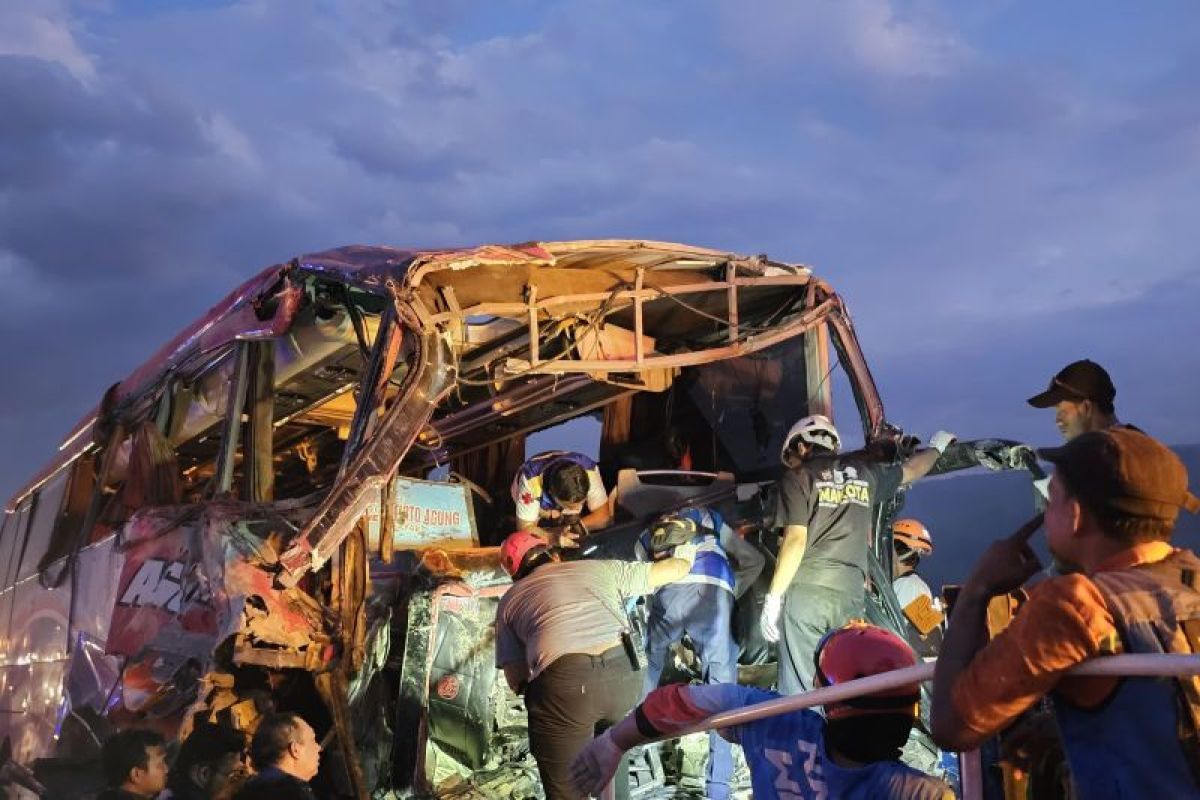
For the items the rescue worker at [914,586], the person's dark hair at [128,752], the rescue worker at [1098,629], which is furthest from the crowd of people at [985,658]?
the rescue worker at [914,586]

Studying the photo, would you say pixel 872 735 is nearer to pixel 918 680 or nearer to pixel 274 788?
pixel 918 680

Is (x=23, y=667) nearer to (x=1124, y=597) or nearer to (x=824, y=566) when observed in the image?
(x=824, y=566)

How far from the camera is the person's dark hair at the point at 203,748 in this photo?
5.45 metres

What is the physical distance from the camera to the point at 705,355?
7.48 metres

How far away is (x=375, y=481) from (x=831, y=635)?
11.5 feet

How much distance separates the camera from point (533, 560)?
16.6ft

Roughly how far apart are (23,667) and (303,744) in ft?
19.8

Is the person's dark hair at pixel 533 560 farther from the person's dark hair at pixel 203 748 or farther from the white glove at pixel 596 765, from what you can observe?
the white glove at pixel 596 765

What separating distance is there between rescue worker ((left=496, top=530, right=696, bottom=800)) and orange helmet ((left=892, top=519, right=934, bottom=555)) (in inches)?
149

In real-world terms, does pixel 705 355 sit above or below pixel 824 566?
above

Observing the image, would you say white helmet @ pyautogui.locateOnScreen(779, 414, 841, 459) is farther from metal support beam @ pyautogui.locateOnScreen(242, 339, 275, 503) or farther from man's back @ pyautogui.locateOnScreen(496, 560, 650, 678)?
metal support beam @ pyautogui.locateOnScreen(242, 339, 275, 503)

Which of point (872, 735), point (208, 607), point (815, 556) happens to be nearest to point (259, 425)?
point (208, 607)

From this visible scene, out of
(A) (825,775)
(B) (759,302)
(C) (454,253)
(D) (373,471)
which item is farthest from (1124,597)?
(B) (759,302)

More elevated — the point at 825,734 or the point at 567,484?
the point at 567,484
